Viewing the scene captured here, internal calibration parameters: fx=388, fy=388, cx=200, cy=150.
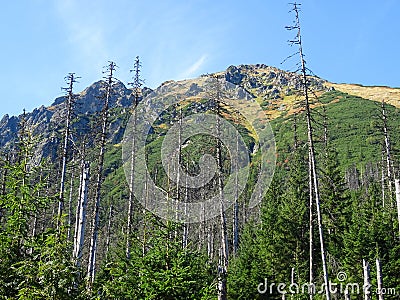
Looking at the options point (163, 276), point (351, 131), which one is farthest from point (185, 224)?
point (351, 131)

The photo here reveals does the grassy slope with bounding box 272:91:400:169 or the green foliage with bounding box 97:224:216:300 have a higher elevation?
the grassy slope with bounding box 272:91:400:169

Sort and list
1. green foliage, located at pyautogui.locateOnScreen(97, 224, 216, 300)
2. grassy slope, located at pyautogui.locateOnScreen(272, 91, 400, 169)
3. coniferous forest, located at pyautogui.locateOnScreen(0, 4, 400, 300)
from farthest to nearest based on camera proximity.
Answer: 1. grassy slope, located at pyautogui.locateOnScreen(272, 91, 400, 169)
2. green foliage, located at pyautogui.locateOnScreen(97, 224, 216, 300)
3. coniferous forest, located at pyautogui.locateOnScreen(0, 4, 400, 300)

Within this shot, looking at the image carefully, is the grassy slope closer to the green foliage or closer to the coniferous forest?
the coniferous forest

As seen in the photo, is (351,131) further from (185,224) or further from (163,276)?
(163,276)

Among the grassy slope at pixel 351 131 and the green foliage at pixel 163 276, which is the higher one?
the grassy slope at pixel 351 131

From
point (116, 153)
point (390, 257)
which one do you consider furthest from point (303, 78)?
point (116, 153)

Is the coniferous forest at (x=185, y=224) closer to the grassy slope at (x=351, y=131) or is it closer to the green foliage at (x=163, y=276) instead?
the green foliage at (x=163, y=276)

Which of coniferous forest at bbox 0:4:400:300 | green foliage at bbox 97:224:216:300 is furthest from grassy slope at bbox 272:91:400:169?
green foliage at bbox 97:224:216:300

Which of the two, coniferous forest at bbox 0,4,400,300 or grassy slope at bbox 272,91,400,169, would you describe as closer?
coniferous forest at bbox 0,4,400,300

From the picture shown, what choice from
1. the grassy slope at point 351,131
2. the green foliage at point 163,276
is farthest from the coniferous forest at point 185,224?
the grassy slope at point 351,131

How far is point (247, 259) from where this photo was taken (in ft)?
90.3

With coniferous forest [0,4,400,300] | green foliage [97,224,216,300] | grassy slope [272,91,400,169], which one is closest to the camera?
coniferous forest [0,4,400,300]

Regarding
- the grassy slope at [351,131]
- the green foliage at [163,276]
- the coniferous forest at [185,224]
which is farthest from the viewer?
the grassy slope at [351,131]

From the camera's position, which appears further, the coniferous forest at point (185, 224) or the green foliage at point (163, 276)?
the green foliage at point (163, 276)
